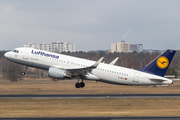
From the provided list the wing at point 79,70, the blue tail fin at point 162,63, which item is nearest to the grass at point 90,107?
the wing at point 79,70

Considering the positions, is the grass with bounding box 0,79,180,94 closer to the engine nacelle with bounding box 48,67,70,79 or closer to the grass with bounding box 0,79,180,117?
the engine nacelle with bounding box 48,67,70,79

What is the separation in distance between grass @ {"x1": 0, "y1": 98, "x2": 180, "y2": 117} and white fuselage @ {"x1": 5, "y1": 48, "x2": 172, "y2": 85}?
616cm

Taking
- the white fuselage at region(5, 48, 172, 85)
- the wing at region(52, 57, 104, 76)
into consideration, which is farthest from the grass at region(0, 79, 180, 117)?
the white fuselage at region(5, 48, 172, 85)

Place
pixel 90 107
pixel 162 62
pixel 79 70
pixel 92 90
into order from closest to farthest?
pixel 90 107 < pixel 79 70 < pixel 162 62 < pixel 92 90

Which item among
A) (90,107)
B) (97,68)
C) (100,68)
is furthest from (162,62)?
(90,107)

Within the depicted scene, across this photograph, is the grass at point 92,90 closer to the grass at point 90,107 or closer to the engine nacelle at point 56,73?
the engine nacelle at point 56,73

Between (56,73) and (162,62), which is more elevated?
(162,62)

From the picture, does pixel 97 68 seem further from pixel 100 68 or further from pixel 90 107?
pixel 90 107

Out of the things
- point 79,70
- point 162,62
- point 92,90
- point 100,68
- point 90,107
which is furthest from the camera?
point 92,90

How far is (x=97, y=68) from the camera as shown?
50625 millimetres

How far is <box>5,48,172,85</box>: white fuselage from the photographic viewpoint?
5000cm

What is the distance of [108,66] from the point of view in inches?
2007

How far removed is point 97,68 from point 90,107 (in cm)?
1302

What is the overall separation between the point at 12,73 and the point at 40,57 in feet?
155
